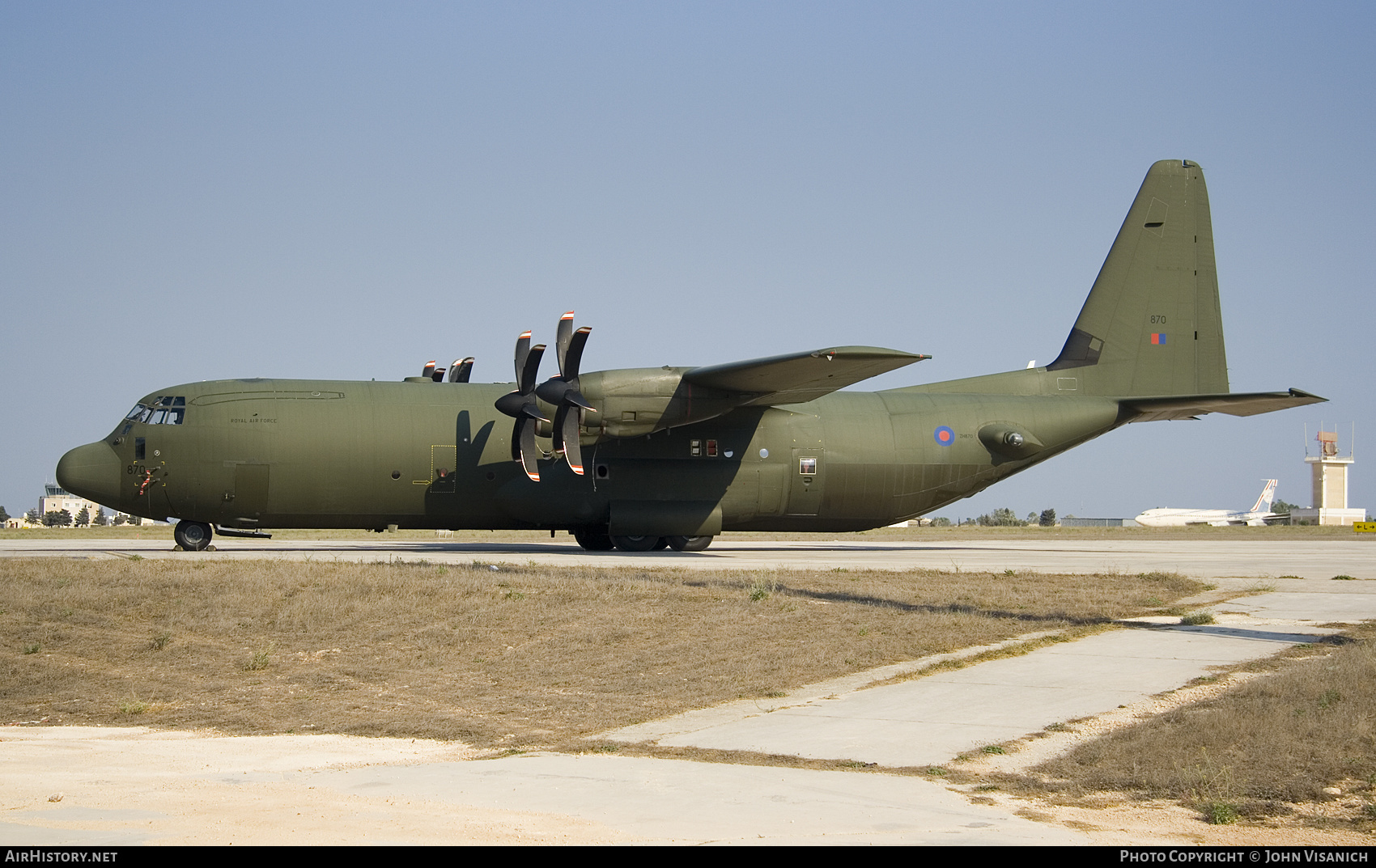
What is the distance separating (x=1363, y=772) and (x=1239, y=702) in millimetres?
2283

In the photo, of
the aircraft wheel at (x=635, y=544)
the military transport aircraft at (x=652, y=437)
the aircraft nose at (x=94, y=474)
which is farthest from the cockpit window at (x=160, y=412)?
the aircraft wheel at (x=635, y=544)

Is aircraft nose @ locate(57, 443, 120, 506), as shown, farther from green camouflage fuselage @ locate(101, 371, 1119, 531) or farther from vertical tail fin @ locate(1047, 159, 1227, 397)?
vertical tail fin @ locate(1047, 159, 1227, 397)

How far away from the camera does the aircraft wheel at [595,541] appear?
101 ft

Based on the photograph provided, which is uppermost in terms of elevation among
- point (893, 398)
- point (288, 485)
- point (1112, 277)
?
point (1112, 277)

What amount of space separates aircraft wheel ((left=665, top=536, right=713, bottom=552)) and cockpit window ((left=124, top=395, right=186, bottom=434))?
12.6 metres

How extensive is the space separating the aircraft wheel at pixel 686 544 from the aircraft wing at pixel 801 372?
4.74 meters

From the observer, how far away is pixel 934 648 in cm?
1349

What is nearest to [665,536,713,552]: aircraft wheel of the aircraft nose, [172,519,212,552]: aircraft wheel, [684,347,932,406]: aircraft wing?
[684,347,932,406]: aircraft wing

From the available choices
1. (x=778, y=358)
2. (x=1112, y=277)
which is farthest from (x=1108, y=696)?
(x=1112, y=277)

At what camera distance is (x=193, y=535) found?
90.4 ft

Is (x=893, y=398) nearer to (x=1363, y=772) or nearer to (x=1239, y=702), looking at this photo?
(x=1239, y=702)

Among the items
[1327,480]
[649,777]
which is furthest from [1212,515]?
[649,777]

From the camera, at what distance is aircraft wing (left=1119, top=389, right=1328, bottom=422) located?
29875mm

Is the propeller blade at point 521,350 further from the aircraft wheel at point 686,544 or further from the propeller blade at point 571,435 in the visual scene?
the aircraft wheel at point 686,544
